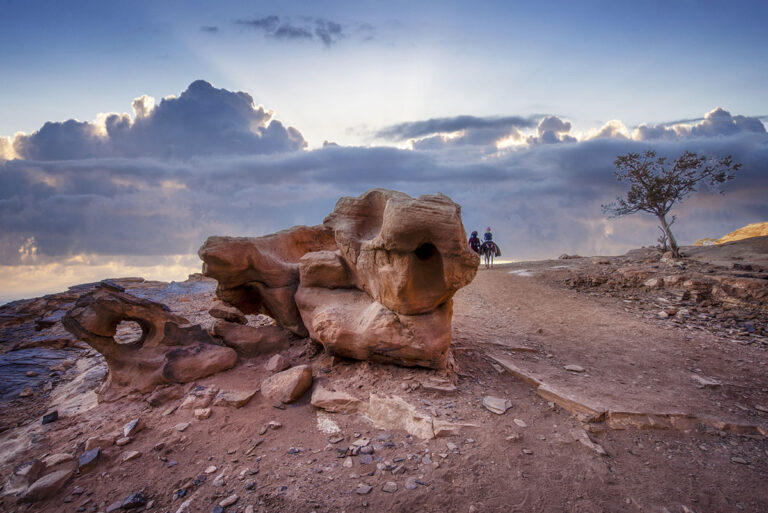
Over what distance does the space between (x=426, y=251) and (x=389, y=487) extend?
2740 mm

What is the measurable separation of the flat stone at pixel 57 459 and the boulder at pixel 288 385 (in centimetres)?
198

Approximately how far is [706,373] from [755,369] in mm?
956

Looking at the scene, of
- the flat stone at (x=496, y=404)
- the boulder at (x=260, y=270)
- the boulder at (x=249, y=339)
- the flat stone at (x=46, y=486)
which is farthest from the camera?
the boulder at (x=249, y=339)

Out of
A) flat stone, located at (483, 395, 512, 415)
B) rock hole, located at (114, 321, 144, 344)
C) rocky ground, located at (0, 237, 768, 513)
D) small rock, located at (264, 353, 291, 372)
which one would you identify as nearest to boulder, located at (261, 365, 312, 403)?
rocky ground, located at (0, 237, 768, 513)

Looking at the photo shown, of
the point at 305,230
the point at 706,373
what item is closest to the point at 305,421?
the point at 305,230

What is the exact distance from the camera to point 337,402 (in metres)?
4.17

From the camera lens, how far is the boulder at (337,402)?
4.14 metres

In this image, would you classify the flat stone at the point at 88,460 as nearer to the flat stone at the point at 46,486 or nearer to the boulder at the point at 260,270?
the flat stone at the point at 46,486

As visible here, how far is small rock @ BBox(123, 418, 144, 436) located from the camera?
409cm

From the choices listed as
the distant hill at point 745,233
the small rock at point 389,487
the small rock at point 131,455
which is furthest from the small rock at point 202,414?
the distant hill at point 745,233

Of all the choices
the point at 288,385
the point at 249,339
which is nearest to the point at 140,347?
the point at 249,339

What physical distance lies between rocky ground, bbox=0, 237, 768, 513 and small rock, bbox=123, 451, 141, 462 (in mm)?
63

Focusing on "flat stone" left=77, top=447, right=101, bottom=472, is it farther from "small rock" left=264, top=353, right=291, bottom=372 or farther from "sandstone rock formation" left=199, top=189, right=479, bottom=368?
"sandstone rock formation" left=199, top=189, right=479, bottom=368

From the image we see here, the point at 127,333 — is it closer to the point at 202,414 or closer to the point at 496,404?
the point at 202,414
